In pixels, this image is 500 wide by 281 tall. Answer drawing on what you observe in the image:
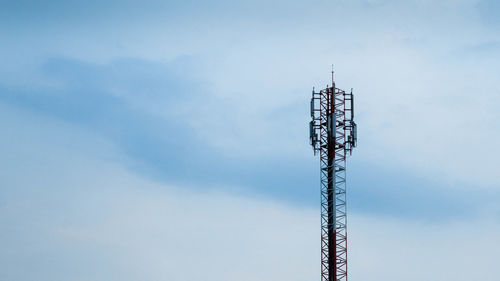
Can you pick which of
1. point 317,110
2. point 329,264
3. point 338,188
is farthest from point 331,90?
point 329,264

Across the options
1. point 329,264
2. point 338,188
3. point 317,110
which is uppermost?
point 317,110

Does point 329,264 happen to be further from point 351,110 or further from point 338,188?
point 351,110

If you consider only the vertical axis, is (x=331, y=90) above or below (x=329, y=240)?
above

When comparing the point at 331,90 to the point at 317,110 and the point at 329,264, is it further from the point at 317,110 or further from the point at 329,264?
the point at 329,264

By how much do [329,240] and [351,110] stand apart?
23973 mm

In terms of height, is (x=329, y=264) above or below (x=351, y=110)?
below

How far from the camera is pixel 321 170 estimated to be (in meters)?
181

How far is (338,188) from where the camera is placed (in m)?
180

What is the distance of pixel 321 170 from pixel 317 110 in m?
10.9

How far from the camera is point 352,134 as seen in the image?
598 feet

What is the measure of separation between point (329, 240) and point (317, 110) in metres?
23.6

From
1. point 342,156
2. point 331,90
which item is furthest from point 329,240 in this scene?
point 331,90

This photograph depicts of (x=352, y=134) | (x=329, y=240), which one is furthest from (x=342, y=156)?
(x=329, y=240)

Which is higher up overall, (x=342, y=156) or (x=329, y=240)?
(x=342, y=156)
